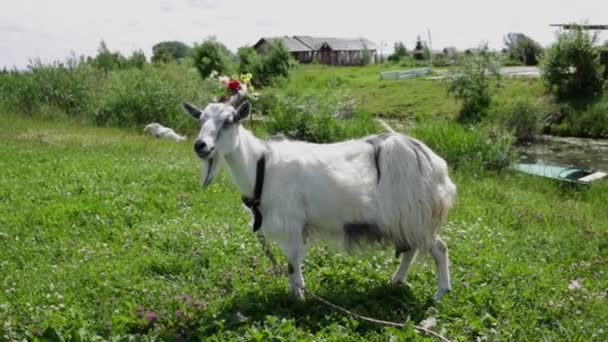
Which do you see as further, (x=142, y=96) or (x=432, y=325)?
(x=142, y=96)

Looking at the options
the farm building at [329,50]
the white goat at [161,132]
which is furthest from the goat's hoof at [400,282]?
the farm building at [329,50]

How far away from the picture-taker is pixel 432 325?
4.69 m

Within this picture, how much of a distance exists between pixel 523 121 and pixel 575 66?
18.9 feet

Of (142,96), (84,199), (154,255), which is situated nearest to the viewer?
(154,255)

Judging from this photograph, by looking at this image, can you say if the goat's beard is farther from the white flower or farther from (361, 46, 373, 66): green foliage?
(361, 46, 373, 66): green foliage

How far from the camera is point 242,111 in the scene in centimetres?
492

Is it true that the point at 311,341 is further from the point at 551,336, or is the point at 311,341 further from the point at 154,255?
the point at 154,255

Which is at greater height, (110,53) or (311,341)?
(110,53)

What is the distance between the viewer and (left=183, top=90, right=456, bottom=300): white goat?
17.1 ft

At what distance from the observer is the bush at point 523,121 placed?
85.8 ft

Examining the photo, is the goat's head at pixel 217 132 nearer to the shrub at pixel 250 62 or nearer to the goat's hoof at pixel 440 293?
the goat's hoof at pixel 440 293

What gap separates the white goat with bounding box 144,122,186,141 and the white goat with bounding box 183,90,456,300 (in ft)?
46.6

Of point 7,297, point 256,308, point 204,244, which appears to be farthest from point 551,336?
point 7,297

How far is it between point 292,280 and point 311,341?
0.97 meters
